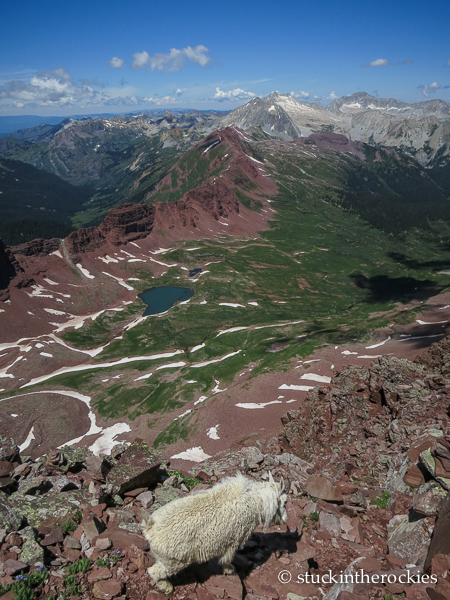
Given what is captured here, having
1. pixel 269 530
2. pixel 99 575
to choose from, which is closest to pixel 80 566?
pixel 99 575

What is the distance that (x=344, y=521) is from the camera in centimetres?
1683

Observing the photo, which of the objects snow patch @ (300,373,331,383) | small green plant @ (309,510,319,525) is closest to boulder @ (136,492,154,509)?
small green plant @ (309,510,319,525)

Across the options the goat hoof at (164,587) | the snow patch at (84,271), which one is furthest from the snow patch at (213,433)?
the snow patch at (84,271)

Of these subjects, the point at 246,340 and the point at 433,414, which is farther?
the point at 246,340

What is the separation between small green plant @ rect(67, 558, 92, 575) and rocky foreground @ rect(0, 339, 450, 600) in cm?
4

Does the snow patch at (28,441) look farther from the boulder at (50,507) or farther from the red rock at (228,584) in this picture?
the red rock at (228,584)

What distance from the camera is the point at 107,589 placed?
1127 centimetres

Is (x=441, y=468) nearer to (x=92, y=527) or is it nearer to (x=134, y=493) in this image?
(x=134, y=493)

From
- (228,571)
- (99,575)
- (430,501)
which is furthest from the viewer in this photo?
(430,501)

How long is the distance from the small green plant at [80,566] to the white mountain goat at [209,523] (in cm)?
249

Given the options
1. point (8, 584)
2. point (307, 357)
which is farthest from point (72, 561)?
point (307, 357)

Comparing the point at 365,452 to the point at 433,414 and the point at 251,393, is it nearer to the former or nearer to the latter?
the point at 433,414

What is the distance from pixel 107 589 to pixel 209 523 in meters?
4.04

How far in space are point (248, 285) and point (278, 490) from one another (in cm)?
15745
